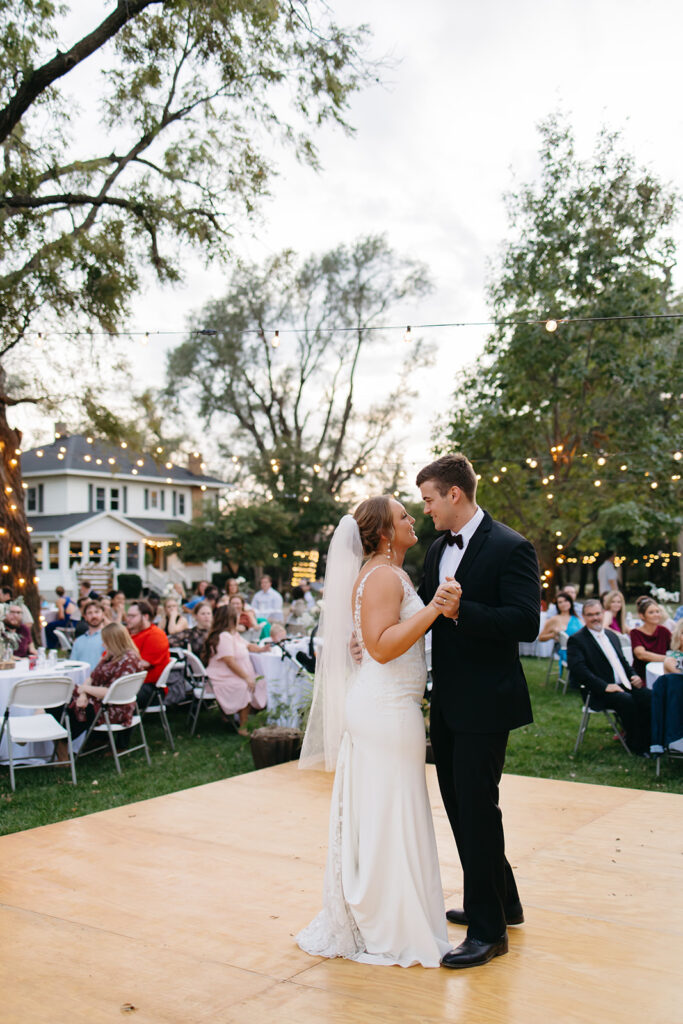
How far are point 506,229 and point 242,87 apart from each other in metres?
7.27

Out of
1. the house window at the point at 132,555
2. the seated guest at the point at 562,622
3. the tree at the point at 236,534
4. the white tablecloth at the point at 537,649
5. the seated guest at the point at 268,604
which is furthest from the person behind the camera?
the house window at the point at 132,555

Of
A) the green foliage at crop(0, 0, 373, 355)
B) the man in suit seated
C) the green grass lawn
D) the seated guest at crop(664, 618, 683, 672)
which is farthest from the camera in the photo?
the green foliage at crop(0, 0, 373, 355)

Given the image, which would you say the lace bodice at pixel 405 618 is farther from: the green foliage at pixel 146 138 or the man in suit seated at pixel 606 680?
the green foliage at pixel 146 138

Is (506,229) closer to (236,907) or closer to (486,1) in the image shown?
(486,1)

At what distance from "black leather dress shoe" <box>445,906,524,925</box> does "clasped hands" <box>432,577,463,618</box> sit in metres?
1.40

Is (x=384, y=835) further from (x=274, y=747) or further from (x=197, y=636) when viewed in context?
(x=197, y=636)

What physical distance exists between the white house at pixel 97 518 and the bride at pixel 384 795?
30.0 m

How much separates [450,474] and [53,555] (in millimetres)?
34845

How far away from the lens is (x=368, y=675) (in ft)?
11.3

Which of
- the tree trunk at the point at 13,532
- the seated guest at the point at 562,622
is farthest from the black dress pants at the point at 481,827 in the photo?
the tree trunk at the point at 13,532

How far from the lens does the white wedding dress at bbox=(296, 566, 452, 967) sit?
322 centimetres

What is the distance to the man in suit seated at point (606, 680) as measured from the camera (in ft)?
24.2

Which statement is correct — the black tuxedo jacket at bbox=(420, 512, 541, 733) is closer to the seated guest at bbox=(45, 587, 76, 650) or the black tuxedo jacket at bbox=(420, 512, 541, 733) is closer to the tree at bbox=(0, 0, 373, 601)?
the tree at bbox=(0, 0, 373, 601)

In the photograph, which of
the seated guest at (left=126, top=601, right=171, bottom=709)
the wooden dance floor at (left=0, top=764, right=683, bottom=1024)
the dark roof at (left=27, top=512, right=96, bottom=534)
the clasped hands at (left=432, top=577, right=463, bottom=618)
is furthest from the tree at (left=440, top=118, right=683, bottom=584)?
the dark roof at (left=27, top=512, right=96, bottom=534)
